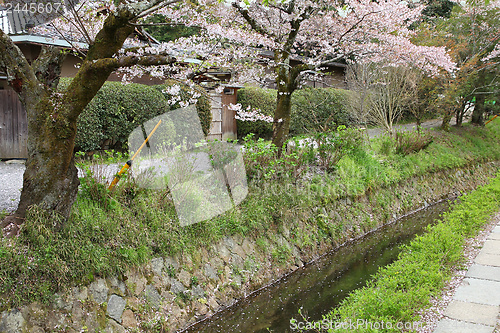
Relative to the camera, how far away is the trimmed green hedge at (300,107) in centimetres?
1474

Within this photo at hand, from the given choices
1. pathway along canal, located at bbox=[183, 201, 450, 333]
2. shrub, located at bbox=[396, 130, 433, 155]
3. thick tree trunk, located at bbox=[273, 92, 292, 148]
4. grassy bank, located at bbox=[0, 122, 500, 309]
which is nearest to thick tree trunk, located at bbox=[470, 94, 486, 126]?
shrub, located at bbox=[396, 130, 433, 155]

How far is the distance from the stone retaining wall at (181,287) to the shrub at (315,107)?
24.6 feet

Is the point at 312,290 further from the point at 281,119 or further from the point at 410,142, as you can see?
the point at 410,142

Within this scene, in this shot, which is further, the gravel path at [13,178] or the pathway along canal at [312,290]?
the gravel path at [13,178]

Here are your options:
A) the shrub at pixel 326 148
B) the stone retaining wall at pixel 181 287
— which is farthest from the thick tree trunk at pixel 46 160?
the shrub at pixel 326 148

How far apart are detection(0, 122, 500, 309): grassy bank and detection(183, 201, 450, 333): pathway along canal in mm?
463

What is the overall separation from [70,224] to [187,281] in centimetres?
182

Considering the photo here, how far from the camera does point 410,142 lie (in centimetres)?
1178

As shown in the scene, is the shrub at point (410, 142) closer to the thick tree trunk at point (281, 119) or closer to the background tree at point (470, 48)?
the background tree at point (470, 48)

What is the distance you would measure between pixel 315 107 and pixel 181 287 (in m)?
12.2

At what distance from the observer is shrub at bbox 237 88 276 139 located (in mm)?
14680

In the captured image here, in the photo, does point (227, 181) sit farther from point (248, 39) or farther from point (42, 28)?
point (42, 28)

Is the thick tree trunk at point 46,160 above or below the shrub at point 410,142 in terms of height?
above

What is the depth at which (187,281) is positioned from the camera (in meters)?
5.35
